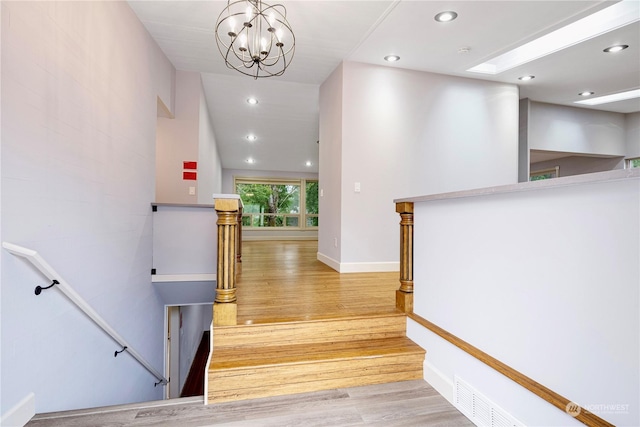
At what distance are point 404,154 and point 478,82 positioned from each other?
1.54 m

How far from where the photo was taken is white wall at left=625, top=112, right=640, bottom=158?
17.9 ft

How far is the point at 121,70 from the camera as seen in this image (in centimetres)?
262

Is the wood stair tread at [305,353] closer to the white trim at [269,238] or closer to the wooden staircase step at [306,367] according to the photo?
the wooden staircase step at [306,367]

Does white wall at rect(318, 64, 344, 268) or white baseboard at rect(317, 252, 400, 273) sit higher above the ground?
white wall at rect(318, 64, 344, 268)

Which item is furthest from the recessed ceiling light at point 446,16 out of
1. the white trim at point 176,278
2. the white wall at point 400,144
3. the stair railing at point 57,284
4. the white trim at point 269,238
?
the white trim at point 269,238

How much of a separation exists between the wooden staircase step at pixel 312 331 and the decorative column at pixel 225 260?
8 cm

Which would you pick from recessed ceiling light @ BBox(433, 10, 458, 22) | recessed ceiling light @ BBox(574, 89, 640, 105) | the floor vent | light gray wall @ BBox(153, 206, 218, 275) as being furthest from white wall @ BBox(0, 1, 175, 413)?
recessed ceiling light @ BBox(574, 89, 640, 105)

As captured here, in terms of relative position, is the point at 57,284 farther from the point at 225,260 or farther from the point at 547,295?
the point at 547,295

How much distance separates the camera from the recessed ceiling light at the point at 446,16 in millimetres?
2699

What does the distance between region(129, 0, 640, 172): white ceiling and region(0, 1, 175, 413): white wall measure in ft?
2.04

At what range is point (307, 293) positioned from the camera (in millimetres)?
2758

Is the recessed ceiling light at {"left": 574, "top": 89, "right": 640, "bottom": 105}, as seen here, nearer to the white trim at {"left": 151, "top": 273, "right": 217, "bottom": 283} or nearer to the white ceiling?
the white ceiling

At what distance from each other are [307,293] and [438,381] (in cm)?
129

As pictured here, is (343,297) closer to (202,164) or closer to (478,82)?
(202,164)
